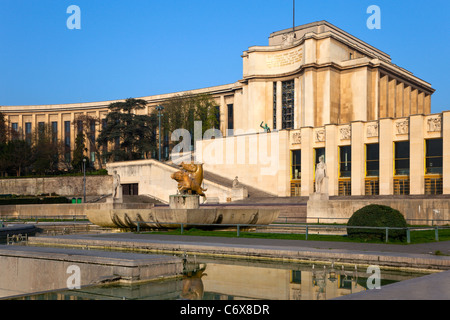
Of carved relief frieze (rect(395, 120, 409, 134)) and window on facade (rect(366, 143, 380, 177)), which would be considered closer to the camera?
carved relief frieze (rect(395, 120, 409, 134))

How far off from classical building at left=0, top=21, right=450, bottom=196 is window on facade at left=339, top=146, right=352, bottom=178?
109mm

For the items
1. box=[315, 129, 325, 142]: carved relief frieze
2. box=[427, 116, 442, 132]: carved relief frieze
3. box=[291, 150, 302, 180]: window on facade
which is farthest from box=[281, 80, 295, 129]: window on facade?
box=[427, 116, 442, 132]: carved relief frieze

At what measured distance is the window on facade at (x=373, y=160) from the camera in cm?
5012

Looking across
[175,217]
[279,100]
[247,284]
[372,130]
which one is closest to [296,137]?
[372,130]

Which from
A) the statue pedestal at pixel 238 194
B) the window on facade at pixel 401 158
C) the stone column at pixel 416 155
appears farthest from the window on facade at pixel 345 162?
the statue pedestal at pixel 238 194

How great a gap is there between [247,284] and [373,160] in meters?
43.8

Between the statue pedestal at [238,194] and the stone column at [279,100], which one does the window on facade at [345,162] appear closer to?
the statue pedestal at [238,194]

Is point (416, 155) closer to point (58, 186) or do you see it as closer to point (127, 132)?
point (127, 132)

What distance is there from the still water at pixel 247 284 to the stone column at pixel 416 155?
122 ft

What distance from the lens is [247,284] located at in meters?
9.38

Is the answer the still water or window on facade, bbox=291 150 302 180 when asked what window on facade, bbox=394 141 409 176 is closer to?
window on facade, bbox=291 150 302 180

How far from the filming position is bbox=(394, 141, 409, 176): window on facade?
4781cm

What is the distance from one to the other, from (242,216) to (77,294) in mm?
16227
